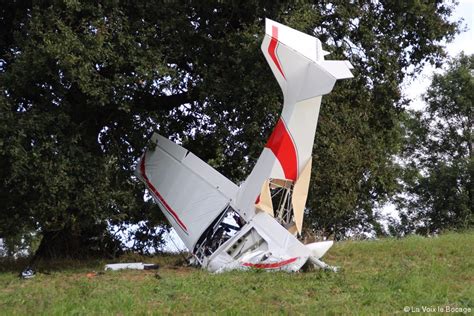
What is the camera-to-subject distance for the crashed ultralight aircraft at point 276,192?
10602 mm

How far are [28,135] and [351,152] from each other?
28.4 feet

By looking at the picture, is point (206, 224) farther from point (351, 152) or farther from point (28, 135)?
point (351, 152)

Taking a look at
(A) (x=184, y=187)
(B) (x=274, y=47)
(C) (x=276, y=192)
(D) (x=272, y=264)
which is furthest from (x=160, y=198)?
(B) (x=274, y=47)

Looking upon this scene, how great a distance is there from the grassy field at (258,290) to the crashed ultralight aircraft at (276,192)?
561 mm

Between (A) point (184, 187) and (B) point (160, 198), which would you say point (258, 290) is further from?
(B) point (160, 198)

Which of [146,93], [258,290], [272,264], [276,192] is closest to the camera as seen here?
[258,290]

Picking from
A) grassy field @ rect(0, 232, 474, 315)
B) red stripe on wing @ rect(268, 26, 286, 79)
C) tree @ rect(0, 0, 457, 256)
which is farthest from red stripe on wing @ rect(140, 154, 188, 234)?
red stripe on wing @ rect(268, 26, 286, 79)

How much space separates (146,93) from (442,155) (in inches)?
964

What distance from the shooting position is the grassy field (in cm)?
752

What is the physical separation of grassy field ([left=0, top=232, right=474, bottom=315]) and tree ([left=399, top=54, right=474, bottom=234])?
20.5 meters

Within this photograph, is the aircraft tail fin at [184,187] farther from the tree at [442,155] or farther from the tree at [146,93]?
the tree at [442,155]

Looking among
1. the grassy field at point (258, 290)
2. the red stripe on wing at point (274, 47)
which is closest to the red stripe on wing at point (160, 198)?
the grassy field at point (258, 290)

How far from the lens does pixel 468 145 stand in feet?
109

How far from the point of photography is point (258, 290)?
28.0 feet
